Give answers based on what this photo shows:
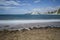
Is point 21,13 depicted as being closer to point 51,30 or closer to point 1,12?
point 1,12

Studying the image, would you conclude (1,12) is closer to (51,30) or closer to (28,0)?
(28,0)

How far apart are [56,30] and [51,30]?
0.07m

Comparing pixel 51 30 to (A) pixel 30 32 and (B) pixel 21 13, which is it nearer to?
(A) pixel 30 32

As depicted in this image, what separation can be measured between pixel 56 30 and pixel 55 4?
37 cm

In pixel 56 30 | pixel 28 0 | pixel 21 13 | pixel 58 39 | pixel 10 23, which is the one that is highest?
pixel 28 0

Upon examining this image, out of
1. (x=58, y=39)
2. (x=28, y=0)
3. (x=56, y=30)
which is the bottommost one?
(x=58, y=39)

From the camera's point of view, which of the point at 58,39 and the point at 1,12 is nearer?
the point at 1,12

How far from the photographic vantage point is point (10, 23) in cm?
164

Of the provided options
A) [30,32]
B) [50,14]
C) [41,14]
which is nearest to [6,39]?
[30,32]

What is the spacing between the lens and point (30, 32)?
1666mm

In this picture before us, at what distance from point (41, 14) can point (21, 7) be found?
0.96 ft

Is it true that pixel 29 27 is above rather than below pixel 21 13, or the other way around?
below

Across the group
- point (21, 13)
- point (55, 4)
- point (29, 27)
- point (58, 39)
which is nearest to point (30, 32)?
point (29, 27)

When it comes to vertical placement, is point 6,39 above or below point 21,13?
below
